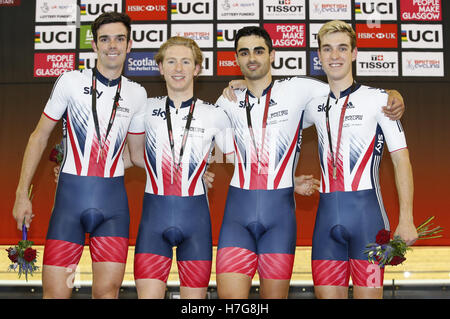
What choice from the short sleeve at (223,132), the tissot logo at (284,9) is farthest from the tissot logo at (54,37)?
the short sleeve at (223,132)

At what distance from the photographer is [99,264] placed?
3234 mm

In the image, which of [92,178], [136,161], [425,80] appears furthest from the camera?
[425,80]

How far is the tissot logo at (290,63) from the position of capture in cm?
641

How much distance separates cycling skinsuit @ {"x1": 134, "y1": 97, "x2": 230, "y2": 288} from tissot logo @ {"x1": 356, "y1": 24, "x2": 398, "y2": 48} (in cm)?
365

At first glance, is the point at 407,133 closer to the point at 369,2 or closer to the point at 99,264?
the point at 369,2

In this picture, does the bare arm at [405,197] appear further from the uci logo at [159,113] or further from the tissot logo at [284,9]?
the tissot logo at [284,9]

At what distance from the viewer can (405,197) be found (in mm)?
3148

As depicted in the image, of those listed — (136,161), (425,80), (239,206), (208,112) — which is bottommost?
(239,206)

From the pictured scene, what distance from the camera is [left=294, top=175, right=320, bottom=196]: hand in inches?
140

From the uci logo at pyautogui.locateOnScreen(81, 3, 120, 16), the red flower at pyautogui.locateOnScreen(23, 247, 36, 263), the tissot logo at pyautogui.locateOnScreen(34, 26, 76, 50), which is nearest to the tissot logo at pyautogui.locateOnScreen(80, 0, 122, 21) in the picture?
the uci logo at pyautogui.locateOnScreen(81, 3, 120, 16)

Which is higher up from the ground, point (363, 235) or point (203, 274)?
point (363, 235)
